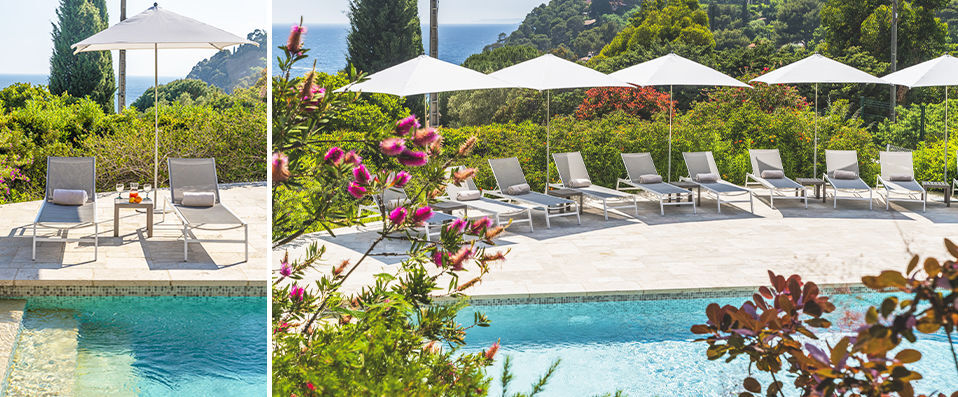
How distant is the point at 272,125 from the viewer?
167 centimetres

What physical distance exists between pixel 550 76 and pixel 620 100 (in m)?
7.76

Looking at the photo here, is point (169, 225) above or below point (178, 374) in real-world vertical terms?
above

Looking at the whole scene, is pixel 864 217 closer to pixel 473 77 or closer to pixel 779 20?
pixel 473 77

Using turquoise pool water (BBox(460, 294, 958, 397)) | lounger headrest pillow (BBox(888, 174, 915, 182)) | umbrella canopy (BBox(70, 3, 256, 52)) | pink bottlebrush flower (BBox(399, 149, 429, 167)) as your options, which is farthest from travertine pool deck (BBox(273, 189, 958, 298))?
pink bottlebrush flower (BBox(399, 149, 429, 167))

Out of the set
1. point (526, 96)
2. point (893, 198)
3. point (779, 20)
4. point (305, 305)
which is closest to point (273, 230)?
point (305, 305)

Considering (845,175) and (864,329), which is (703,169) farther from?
(864,329)

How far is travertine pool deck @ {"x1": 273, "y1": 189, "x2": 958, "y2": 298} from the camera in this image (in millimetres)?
5871

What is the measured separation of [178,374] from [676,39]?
26343mm

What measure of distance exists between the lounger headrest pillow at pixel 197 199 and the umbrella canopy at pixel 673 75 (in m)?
5.20

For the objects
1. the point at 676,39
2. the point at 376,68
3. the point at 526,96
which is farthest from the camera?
the point at 676,39

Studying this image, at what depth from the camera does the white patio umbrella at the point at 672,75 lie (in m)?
10.0

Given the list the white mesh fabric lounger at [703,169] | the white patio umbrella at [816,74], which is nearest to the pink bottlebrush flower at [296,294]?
the white mesh fabric lounger at [703,169]

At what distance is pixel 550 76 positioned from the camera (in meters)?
9.55

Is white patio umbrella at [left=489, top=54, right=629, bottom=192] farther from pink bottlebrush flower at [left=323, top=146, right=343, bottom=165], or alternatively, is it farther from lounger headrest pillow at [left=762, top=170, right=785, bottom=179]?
pink bottlebrush flower at [left=323, top=146, right=343, bottom=165]
